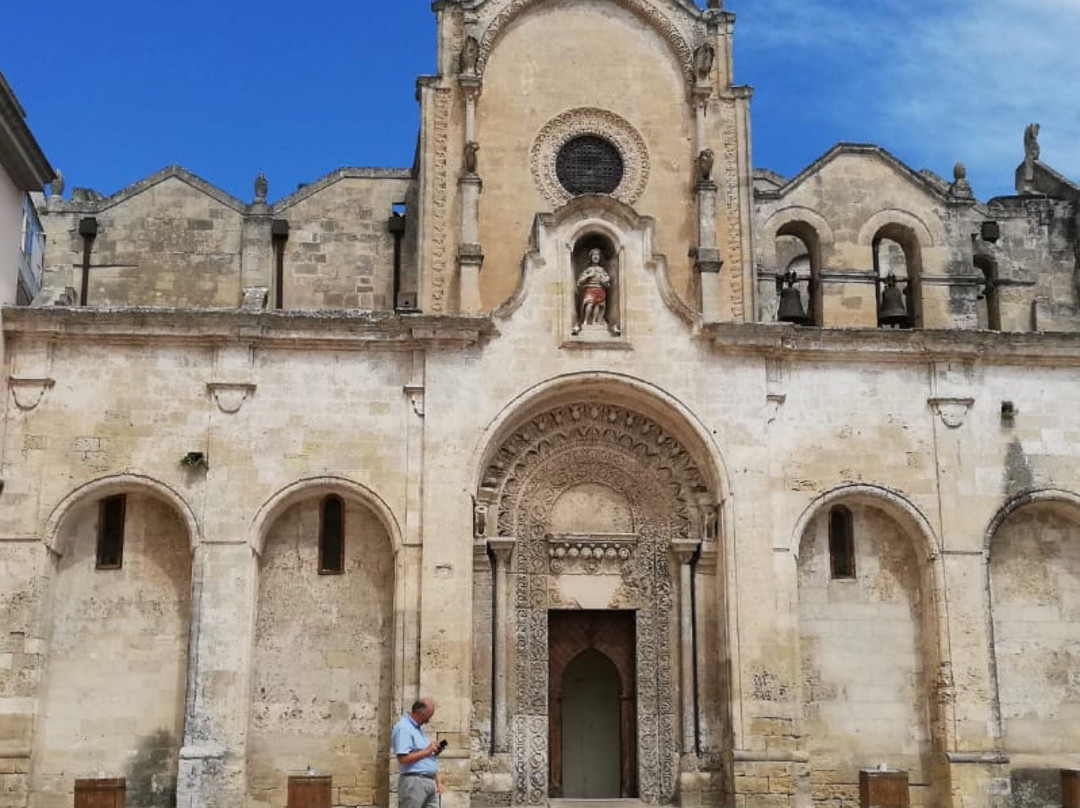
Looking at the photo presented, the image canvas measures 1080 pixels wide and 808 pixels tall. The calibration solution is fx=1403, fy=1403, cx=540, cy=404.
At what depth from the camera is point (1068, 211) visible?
28781 millimetres

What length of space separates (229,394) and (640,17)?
32.9 feet

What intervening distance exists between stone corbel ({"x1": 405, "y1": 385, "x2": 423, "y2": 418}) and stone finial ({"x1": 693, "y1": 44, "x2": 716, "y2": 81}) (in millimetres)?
7915

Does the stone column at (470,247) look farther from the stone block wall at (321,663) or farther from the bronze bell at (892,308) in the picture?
the bronze bell at (892,308)

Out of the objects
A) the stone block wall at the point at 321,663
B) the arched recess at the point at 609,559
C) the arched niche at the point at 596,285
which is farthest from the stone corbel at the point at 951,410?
the stone block wall at the point at 321,663

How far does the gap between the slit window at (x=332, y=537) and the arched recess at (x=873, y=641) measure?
21.8ft

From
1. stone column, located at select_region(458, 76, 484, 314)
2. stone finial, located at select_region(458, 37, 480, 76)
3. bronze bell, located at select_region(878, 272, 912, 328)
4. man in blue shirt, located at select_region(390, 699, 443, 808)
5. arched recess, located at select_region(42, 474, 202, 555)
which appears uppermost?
stone finial, located at select_region(458, 37, 480, 76)

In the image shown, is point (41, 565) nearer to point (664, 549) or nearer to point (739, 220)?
point (664, 549)

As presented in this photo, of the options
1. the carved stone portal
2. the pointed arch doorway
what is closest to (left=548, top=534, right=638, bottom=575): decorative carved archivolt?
the carved stone portal

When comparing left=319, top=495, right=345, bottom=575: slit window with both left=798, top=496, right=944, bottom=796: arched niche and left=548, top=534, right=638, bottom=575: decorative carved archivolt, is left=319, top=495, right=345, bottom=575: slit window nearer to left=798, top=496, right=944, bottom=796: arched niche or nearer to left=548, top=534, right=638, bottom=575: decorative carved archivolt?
left=548, top=534, right=638, bottom=575: decorative carved archivolt

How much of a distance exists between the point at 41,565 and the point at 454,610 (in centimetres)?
573

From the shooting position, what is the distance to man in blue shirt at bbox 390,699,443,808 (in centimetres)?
1393

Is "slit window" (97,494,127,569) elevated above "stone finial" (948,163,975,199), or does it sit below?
below

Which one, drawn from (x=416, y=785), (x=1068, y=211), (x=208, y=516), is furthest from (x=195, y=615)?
(x=1068, y=211)

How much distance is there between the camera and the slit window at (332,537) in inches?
805
